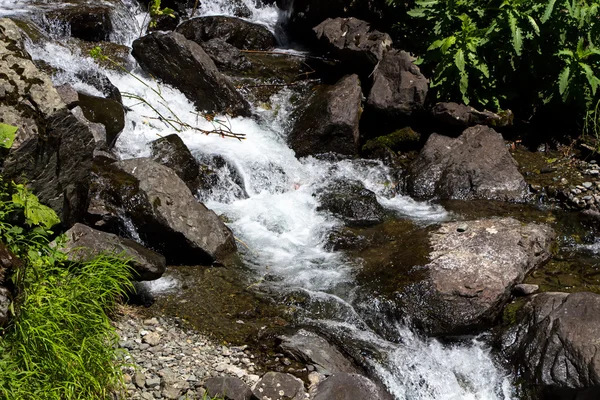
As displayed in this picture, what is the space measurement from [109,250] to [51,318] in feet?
3.52

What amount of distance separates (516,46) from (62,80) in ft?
18.9

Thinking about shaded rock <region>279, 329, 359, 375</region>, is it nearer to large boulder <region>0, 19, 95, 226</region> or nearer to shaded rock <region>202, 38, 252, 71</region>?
large boulder <region>0, 19, 95, 226</region>

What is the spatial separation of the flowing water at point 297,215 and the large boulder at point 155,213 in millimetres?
475

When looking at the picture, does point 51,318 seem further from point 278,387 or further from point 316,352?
point 316,352

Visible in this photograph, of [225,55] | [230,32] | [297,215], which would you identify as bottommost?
[297,215]

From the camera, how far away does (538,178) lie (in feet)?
28.1

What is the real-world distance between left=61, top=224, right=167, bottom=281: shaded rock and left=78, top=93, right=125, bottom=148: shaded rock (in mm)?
2458

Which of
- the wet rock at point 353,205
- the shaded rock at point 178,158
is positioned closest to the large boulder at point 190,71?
the shaded rock at point 178,158

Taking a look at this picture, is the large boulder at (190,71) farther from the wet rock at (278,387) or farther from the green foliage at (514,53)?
the wet rock at (278,387)

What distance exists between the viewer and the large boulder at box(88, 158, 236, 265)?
6.33 m

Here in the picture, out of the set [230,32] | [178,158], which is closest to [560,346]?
[178,158]

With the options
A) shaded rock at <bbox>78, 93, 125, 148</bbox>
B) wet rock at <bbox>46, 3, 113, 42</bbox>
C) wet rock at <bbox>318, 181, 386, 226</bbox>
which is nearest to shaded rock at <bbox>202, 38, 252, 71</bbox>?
wet rock at <bbox>46, 3, 113, 42</bbox>

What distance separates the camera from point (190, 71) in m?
9.35

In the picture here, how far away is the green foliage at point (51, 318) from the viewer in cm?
403
